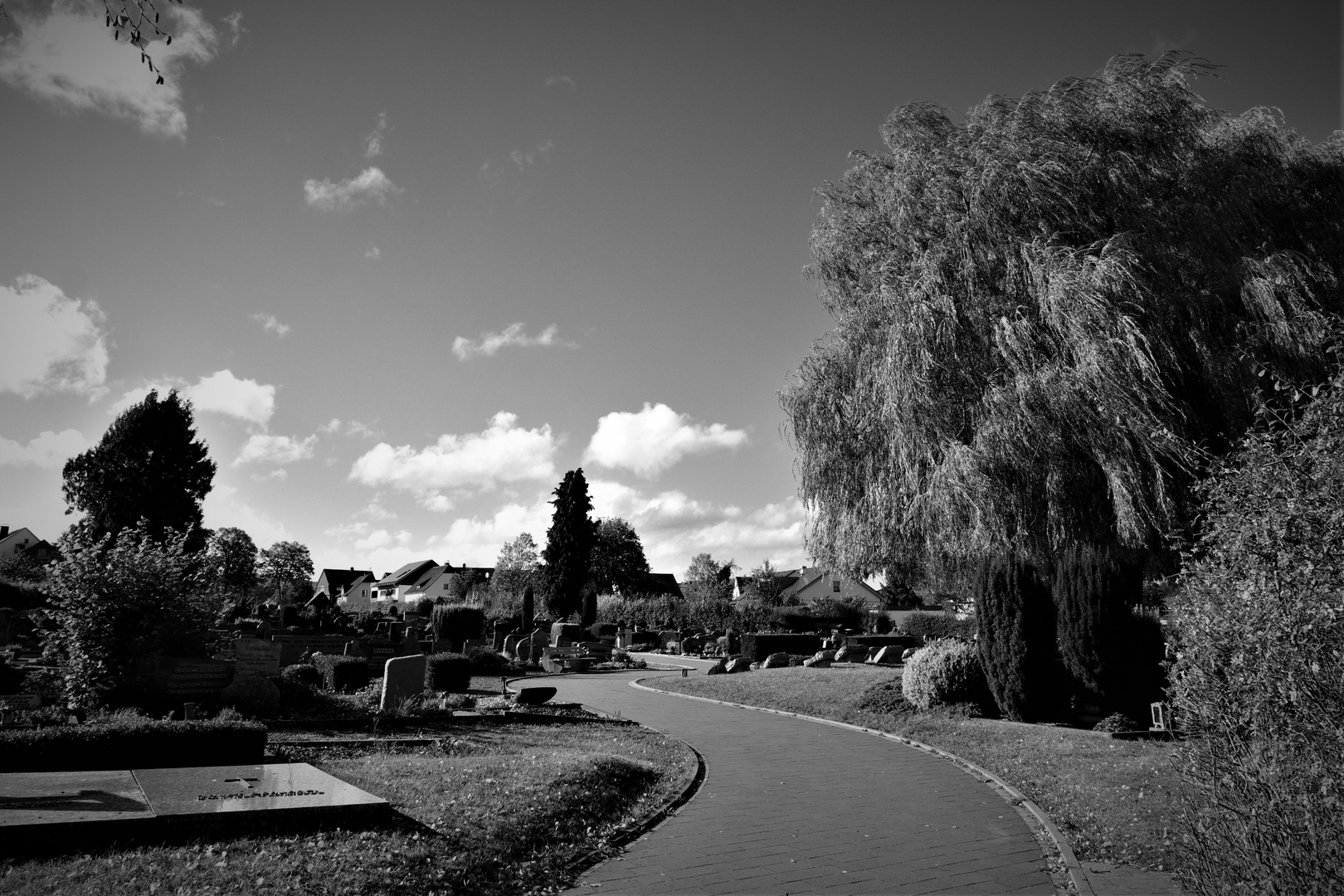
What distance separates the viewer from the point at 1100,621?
13656 mm

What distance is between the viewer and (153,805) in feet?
21.2

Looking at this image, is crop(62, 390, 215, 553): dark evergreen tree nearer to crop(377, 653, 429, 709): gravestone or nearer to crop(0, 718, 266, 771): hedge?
crop(377, 653, 429, 709): gravestone

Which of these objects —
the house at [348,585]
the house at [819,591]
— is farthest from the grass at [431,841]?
the house at [348,585]

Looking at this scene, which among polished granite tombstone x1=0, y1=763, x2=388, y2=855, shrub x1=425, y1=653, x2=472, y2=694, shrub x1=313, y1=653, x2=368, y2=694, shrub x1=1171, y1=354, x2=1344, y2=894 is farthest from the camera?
shrub x1=425, y1=653, x2=472, y2=694

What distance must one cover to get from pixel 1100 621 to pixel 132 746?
43.6 feet

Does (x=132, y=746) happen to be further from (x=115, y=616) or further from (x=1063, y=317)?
(x=1063, y=317)

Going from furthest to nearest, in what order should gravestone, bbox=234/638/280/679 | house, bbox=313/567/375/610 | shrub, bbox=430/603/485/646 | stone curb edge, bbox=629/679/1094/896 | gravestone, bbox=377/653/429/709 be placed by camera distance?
house, bbox=313/567/375/610, shrub, bbox=430/603/485/646, gravestone, bbox=377/653/429/709, gravestone, bbox=234/638/280/679, stone curb edge, bbox=629/679/1094/896

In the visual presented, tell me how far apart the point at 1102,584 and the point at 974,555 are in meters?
2.07

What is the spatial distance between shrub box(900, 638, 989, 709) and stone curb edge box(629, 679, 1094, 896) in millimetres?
1551

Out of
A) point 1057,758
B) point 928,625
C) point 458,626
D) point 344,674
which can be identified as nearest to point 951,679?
point 1057,758

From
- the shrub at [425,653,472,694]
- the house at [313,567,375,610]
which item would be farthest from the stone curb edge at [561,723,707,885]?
the house at [313,567,375,610]

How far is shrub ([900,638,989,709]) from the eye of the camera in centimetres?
1528

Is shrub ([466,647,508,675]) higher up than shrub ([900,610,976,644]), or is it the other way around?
shrub ([900,610,976,644])

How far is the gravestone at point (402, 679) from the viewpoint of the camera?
15.2 m
